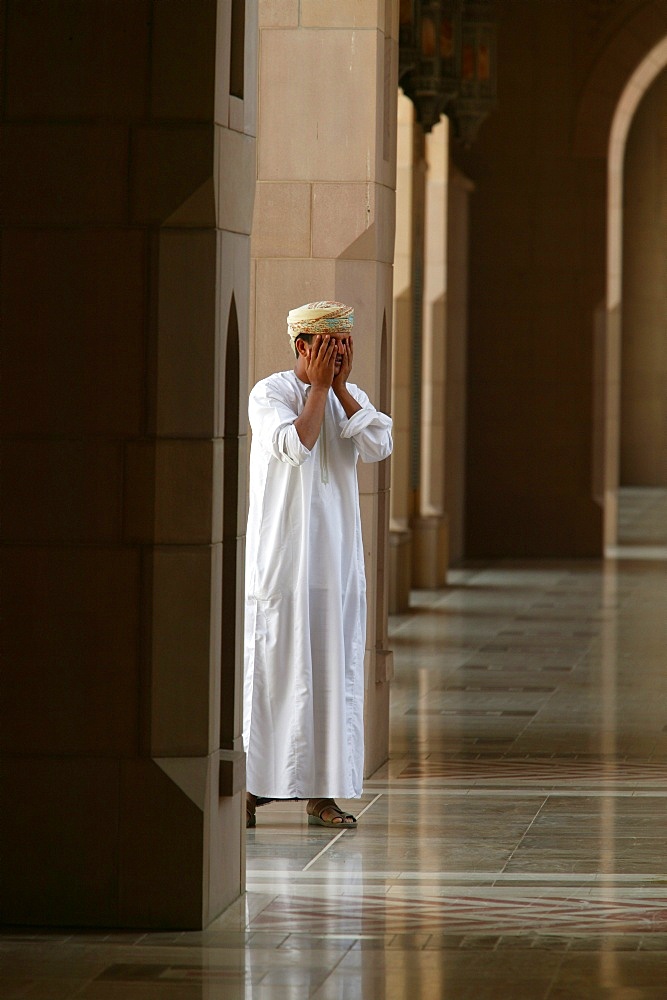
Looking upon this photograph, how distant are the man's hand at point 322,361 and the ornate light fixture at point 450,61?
7070mm

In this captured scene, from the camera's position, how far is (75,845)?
5.67 m

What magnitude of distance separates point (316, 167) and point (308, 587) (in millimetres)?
2178

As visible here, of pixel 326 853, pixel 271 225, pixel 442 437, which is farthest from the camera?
pixel 442 437

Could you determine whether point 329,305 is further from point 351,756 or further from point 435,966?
point 435,966

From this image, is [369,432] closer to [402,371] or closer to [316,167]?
[316,167]

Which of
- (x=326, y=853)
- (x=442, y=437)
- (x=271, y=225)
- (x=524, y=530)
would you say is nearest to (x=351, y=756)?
(x=326, y=853)

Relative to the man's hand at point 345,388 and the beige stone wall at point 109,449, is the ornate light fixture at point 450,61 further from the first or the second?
the beige stone wall at point 109,449

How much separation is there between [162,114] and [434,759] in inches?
160

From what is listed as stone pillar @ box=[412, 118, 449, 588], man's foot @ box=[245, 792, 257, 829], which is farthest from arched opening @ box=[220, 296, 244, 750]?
stone pillar @ box=[412, 118, 449, 588]

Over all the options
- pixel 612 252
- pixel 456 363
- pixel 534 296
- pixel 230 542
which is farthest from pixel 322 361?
pixel 612 252

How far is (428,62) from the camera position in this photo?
15.2 m

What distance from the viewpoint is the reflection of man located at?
709cm

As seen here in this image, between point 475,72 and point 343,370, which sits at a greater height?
point 475,72

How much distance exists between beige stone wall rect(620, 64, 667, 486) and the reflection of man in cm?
2734
